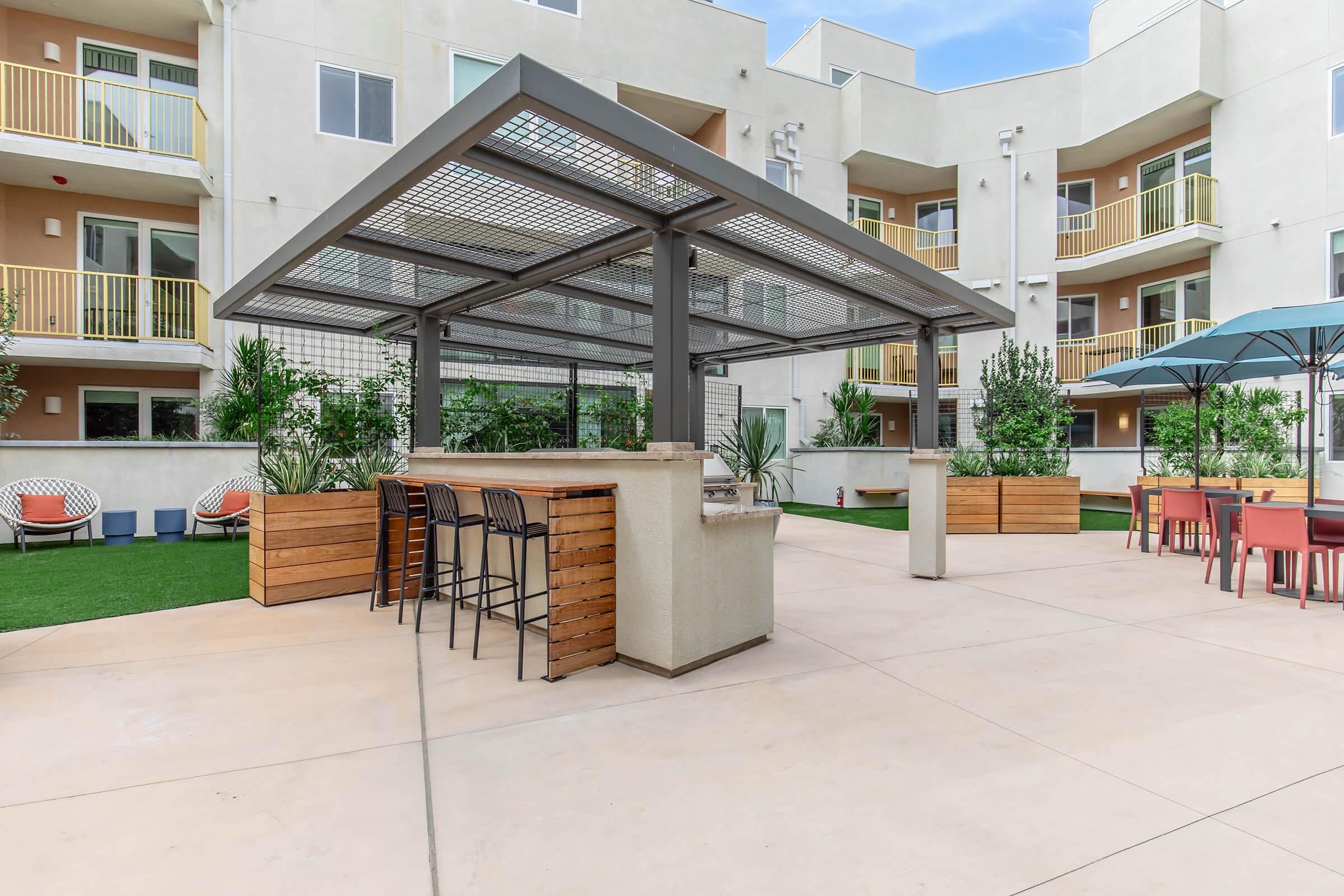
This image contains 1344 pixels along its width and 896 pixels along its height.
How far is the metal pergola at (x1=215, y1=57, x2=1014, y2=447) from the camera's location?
9.61ft

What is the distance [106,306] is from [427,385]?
23.7 feet

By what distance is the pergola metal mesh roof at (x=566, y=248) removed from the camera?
2.89 metres

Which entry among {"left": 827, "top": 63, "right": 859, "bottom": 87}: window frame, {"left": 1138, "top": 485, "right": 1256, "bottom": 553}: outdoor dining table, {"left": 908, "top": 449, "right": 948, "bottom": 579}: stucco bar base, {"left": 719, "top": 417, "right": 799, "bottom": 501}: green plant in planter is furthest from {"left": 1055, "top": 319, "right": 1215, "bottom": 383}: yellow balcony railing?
{"left": 908, "top": 449, "right": 948, "bottom": 579}: stucco bar base

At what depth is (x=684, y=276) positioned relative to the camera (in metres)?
3.82

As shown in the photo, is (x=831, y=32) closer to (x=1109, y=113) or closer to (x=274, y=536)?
(x=1109, y=113)

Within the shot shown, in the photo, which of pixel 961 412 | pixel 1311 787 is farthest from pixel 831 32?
pixel 1311 787

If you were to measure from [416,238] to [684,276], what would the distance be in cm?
175

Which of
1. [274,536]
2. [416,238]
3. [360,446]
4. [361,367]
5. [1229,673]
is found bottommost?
[1229,673]

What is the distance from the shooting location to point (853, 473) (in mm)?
13664

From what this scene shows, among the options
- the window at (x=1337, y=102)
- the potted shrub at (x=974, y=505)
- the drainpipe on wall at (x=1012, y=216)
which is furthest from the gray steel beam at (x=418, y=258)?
the window at (x=1337, y=102)

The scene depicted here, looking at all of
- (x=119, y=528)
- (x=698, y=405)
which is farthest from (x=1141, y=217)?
(x=119, y=528)

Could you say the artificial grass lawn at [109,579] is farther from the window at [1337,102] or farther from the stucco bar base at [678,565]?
the window at [1337,102]

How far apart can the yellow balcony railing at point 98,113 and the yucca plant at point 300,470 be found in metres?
7.35

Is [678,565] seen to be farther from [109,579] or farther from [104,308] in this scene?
[104,308]
